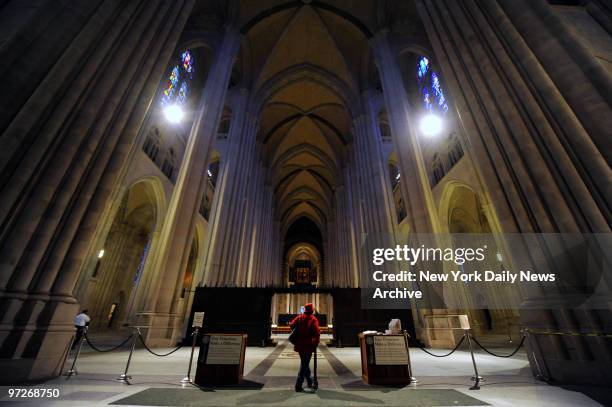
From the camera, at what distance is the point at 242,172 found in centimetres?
1700

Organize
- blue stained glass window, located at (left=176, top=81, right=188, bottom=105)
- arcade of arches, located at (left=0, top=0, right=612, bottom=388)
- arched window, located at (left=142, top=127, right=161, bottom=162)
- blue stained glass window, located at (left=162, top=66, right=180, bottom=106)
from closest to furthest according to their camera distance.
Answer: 1. arcade of arches, located at (left=0, top=0, right=612, bottom=388)
2. arched window, located at (left=142, top=127, right=161, bottom=162)
3. blue stained glass window, located at (left=162, top=66, right=180, bottom=106)
4. blue stained glass window, located at (left=176, top=81, right=188, bottom=105)

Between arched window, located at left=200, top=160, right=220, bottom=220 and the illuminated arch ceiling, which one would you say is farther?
arched window, located at left=200, top=160, right=220, bottom=220

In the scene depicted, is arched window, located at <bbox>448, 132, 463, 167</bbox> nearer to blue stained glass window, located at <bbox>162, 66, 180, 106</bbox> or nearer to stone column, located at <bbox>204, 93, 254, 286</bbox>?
stone column, located at <bbox>204, 93, 254, 286</bbox>

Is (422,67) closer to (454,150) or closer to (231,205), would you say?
(454,150)

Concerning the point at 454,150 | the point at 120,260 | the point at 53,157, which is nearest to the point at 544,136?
the point at 53,157

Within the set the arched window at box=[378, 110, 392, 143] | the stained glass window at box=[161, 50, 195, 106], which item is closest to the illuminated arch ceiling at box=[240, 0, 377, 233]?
the arched window at box=[378, 110, 392, 143]

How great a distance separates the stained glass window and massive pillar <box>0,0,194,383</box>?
8919mm

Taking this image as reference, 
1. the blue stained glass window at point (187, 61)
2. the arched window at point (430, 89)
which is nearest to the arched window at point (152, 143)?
the blue stained glass window at point (187, 61)

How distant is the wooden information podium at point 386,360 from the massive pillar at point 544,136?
222 cm

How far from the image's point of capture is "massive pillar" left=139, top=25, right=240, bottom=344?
27.4 feet

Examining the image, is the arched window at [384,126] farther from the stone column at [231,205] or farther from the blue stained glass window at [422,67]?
the stone column at [231,205]

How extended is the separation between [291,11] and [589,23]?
A: 16660 mm

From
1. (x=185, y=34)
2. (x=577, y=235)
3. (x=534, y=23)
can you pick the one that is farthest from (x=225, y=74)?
(x=577, y=235)

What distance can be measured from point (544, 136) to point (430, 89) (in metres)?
12.6
